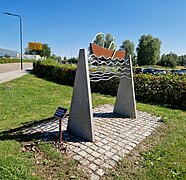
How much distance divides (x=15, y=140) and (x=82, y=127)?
1.36m

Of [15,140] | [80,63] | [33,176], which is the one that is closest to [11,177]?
[33,176]

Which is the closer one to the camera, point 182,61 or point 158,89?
point 158,89

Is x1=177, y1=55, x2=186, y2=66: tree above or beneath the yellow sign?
above


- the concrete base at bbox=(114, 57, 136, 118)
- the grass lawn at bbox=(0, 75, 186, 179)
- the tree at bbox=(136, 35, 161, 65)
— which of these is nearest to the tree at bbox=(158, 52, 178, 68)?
the tree at bbox=(136, 35, 161, 65)

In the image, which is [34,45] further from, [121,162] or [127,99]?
[121,162]

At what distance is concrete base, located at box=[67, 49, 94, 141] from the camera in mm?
3459

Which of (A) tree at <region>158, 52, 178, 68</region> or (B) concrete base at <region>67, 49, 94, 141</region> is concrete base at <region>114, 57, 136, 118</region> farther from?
(A) tree at <region>158, 52, 178, 68</region>

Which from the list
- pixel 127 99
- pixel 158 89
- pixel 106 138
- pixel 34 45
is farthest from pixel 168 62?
pixel 106 138

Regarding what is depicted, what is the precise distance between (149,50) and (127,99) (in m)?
45.6

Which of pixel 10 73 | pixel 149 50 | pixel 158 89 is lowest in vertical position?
pixel 10 73

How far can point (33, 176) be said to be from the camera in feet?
7.80

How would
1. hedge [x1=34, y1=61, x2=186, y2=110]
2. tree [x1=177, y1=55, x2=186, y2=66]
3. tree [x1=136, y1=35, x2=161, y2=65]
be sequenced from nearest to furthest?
hedge [x1=34, y1=61, x2=186, y2=110] < tree [x1=136, y1=35, x2=161, y2=65] < tree [x1=177, y1=55, x2=186, y2=66]

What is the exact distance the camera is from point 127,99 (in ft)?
16.8

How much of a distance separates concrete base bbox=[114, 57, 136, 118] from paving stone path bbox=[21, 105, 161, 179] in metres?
0.24
